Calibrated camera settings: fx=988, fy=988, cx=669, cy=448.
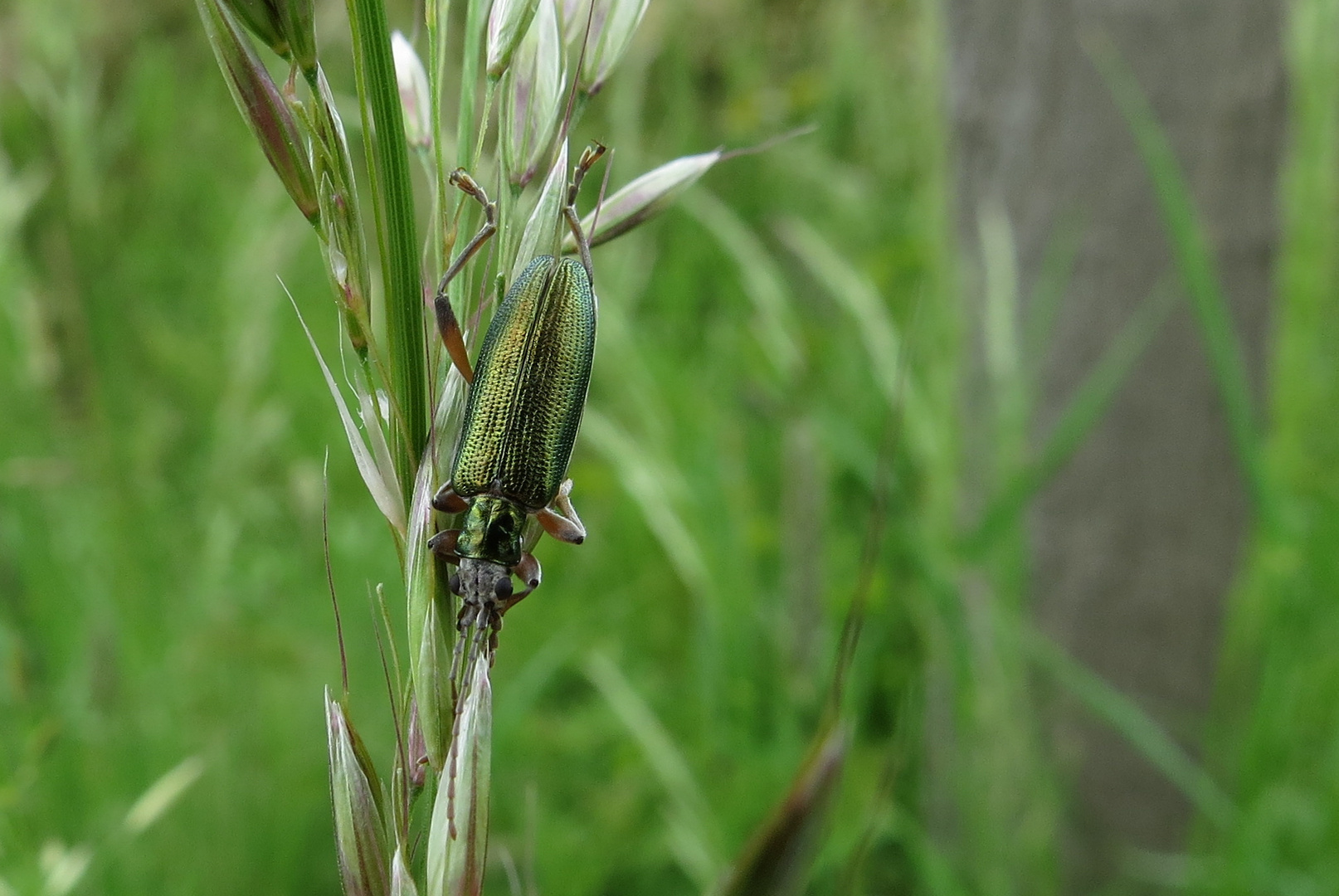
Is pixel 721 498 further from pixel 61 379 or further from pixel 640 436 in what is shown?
pixel 61 379

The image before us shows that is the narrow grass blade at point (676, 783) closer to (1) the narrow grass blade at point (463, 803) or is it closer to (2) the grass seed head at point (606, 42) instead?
(1) the narrow grass blade at point (463, 803)

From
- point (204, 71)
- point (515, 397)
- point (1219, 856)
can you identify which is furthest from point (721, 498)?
point (204, 71)

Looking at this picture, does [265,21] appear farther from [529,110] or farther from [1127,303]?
Result: [1127,303]

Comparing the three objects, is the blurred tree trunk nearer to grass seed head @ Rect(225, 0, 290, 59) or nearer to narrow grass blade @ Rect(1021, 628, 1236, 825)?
narrow grass blade @ Rect(1021, 628, 1236, 825)

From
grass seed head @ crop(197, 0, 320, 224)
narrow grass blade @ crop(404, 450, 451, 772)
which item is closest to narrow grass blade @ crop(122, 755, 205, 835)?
narrow grass blade @ crop(404, 450, 451, 772)

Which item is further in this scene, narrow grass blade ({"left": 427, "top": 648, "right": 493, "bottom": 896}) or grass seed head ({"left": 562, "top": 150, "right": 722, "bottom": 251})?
grass seed head ({"left": 562, "top": 150, "right": 722, "bottom": 251})

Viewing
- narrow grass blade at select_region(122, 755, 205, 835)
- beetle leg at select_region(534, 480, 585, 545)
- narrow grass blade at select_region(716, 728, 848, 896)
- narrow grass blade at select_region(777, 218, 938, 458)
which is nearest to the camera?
narrow grass blade at select_region(716, 728, 848, 896)

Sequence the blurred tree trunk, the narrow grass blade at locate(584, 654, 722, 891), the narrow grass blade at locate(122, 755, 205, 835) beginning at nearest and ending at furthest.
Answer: the narrow grass blade at locate(122, 755, 205, 835), the narrow grass blade at locate(584, 654, 722, 891), the blurred tree trunk

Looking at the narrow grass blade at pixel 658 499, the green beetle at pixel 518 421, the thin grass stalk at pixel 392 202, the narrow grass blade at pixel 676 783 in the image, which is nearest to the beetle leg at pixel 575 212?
the green beetle at pixel 518 421
